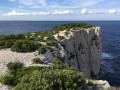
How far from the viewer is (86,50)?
3306 cm

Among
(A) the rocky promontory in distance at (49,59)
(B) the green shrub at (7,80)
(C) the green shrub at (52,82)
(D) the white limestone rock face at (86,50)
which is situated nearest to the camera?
(C) the green shrub at (52,82)

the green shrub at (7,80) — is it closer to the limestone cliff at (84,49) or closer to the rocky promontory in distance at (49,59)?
the rocky promontory in distance at (49,59)

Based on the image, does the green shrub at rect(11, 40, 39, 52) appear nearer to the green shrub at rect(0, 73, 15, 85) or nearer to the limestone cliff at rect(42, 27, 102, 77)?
the limestone cliff at rect(42, 27, 102, 77)

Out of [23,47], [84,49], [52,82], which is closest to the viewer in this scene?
[52,82]

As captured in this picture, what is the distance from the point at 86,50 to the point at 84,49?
1235 millimetres

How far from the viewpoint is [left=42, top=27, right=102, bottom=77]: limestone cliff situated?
2588 cm

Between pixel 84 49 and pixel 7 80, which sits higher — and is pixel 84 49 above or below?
below


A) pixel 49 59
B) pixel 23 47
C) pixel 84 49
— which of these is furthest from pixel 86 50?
pixel 23 47

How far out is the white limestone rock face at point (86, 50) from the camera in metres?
28.6

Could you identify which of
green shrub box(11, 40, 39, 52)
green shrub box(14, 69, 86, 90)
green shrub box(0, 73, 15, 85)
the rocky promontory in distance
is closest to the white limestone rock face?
the rocky promontory in distance

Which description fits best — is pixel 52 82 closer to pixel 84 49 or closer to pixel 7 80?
pixel 7 80

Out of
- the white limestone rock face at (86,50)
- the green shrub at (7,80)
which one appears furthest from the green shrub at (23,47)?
the white limestone rock face at (86,50)

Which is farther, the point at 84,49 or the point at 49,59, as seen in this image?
the point at 84,49

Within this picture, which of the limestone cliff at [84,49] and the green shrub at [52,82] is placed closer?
the green shrub at [52,82]
